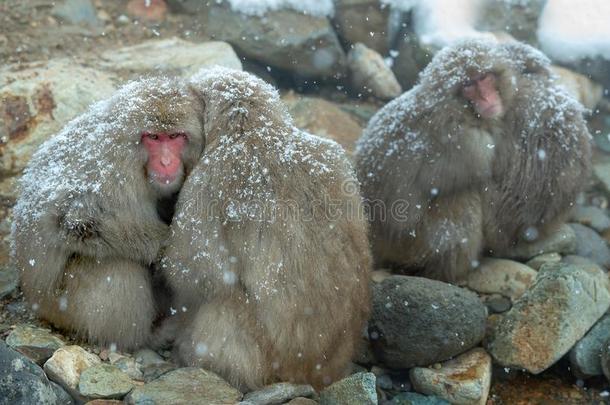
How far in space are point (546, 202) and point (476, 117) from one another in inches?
30.5

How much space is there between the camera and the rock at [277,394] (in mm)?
3445

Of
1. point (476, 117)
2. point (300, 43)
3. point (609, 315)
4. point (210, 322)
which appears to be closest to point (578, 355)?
point (609, 315)

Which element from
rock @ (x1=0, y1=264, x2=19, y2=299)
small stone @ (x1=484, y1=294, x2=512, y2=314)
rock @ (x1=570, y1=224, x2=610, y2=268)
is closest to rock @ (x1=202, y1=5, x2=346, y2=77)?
rock @ (x1=570, y1=224, x2=610, y2=268)

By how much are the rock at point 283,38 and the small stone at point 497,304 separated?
2.40m

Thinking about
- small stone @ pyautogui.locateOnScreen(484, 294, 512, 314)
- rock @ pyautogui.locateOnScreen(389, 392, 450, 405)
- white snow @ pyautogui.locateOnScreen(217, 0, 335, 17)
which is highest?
white snow @ pyautogui.locateOnScreen(217, 0, 335, 17)

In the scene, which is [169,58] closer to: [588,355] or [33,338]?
[33,338]

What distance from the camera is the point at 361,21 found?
6449mm

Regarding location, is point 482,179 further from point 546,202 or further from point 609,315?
point 609,315

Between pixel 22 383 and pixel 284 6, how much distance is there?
4006mm

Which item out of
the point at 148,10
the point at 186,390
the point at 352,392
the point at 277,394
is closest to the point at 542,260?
the point at 352,392

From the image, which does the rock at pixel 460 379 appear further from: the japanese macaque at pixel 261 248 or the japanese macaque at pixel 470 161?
the japanese macaque at pixel 470 161

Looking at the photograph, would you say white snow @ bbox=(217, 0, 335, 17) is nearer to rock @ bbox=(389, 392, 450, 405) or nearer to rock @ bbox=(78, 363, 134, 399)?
rock @ bbox=(389, 392, 450, 405)

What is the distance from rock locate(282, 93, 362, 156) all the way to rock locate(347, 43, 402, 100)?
1.18 ft

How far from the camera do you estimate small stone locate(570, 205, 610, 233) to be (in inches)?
223
